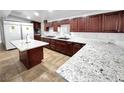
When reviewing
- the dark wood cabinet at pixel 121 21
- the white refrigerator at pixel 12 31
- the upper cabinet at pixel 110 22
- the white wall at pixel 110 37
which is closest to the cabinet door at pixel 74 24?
the white wall at pixel 110 37

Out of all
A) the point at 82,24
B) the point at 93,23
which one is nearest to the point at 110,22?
the point at 93,23

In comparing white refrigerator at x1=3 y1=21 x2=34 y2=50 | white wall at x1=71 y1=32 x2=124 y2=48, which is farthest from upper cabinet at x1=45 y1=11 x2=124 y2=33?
white refrigerator at x1=3 y1=21 x2=34 y2=50

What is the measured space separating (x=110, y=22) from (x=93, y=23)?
0.50 meters

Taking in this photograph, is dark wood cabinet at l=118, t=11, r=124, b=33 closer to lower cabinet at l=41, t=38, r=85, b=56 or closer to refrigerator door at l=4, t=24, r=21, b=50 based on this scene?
lower cabinet at l=41, t=38, r=85, b=56

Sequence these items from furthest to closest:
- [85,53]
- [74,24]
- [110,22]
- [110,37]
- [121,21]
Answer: [74,24]
[110,37]
[110,22]
[121,21]
[85,53]

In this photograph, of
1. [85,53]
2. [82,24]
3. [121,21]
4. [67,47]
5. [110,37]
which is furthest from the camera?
[67,47]

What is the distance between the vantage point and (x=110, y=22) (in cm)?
203

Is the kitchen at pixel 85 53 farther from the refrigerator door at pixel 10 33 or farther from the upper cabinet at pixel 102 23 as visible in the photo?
the refrigerator door at pixel 10 33

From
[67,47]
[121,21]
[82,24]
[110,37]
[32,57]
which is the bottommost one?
[32,57]

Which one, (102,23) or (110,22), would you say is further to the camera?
(102,23)

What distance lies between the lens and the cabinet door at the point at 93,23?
2.29 m

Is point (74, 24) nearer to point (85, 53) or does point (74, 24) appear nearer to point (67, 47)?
point (67, 47)

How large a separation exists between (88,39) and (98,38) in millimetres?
379
